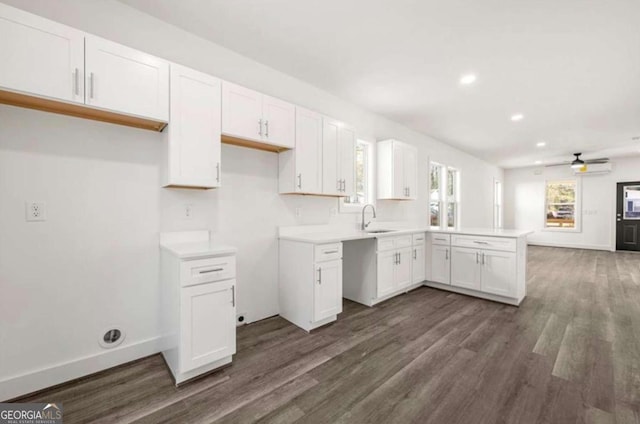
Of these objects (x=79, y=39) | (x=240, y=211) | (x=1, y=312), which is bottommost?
(x=1, y=312)

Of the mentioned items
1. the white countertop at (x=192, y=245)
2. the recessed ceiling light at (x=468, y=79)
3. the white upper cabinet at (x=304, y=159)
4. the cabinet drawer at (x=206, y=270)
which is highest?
the recessed ceiling light at (x=468, y=79)

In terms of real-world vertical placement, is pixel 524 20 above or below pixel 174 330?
above

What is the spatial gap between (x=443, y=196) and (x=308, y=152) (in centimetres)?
462

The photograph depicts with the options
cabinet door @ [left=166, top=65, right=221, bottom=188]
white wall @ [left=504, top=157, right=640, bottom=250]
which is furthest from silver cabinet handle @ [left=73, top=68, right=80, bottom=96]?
white wall @ [left=504, top=157, right=640, bottom=250]

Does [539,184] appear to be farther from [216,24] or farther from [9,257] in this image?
[9,257]

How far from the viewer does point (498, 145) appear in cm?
666

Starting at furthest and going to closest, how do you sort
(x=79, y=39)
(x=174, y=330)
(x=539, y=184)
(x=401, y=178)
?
1. (x=539, y=184)
2. (x=401, y=178)
3. (x=174, y=330)
4. (x=79, y=39)

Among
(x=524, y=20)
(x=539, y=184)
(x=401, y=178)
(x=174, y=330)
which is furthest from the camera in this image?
(x=539, y=184)

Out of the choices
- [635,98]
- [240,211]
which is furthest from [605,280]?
[240,211]

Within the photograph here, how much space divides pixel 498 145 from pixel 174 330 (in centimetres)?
752

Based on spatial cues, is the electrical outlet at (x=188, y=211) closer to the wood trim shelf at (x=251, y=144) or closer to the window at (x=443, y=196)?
the wood trim shelf at (x=251, y=144)

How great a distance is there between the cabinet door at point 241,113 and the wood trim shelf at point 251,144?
88mm

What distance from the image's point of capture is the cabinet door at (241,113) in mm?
2479

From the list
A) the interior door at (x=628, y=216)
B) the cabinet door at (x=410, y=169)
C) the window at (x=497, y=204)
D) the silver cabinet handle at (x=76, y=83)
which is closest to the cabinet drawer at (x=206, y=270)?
the silver cabinet handle at (x=76, y=83)
